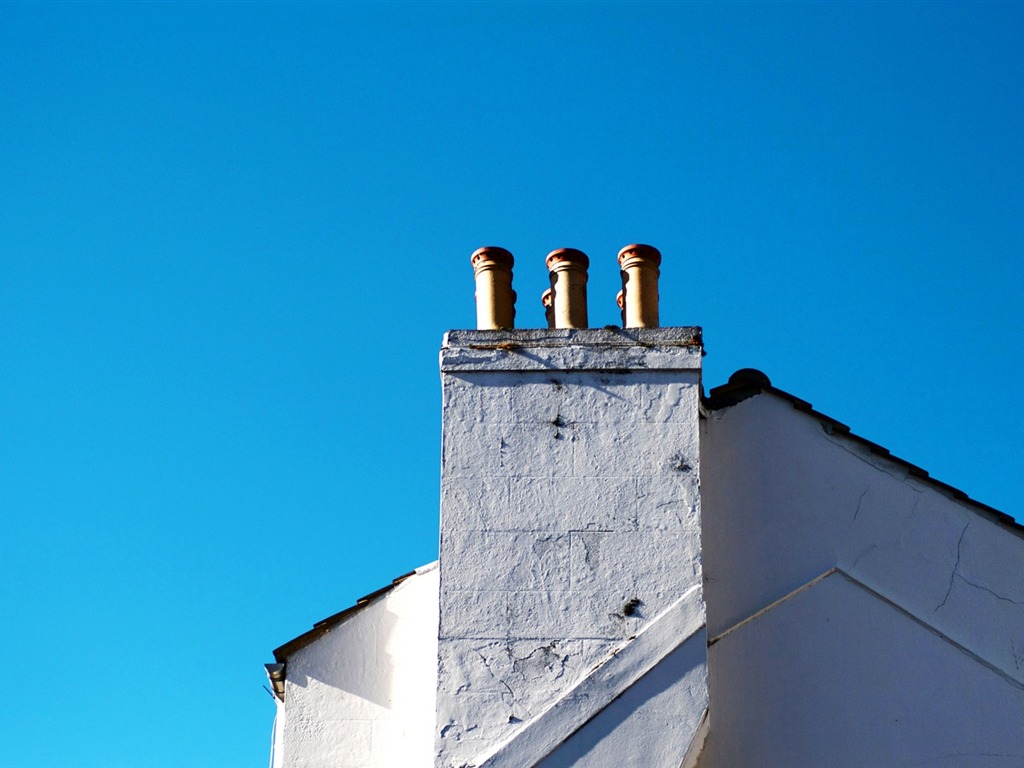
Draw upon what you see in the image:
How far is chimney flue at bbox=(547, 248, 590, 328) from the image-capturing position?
34.6ft

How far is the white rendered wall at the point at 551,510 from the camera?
9531 millimetres

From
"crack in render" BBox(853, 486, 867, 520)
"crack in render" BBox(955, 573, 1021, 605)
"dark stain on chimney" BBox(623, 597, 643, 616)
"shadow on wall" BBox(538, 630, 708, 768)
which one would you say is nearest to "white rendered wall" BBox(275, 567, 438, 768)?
"shadow on wall" BBox(538, 630, 708, 768)

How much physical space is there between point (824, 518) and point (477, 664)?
2.84 meters

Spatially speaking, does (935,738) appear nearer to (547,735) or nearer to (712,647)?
(712,647)

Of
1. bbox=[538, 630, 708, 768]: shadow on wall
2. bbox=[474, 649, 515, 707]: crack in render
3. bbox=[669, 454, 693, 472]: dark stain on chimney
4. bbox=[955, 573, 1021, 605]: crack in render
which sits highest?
bbox=[669, 454, 693, 472]: dark stain on chimney

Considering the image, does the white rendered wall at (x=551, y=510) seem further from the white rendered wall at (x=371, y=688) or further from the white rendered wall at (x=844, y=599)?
the white rendered wall at (x=371, y=688)

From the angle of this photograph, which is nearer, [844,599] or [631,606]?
[631,606]

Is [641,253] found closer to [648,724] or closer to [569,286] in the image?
[569,286]

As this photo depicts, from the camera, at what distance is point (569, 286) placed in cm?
1064

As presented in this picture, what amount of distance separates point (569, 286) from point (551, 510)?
1.67 meters

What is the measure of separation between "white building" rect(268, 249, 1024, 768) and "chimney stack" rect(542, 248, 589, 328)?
0.93ft

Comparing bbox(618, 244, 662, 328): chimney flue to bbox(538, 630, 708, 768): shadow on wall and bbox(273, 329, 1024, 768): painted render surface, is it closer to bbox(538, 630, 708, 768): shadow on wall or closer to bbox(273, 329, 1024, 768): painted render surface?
bbox(273, 329, 1024, 768): painted render surface

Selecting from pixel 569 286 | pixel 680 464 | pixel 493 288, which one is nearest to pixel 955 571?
pixel 680 464

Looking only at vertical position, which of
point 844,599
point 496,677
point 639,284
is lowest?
point 496,677
